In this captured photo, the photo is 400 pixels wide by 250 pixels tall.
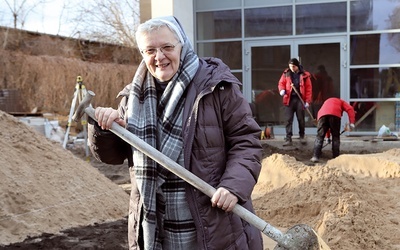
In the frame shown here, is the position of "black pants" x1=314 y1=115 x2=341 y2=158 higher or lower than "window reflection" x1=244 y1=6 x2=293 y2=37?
lower

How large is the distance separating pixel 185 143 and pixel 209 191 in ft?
0.76

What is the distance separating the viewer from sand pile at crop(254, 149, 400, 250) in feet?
16.7

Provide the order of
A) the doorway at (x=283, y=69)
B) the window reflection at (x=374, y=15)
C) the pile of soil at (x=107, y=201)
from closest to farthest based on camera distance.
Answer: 1. the pile of soil at (x=107, y=201)
2. the window reflection at (x=374, y=15)
3. the doorway at (x=283, y=69)

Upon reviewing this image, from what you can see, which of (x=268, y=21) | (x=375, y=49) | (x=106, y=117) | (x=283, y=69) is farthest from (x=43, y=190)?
(x=375, y=49)

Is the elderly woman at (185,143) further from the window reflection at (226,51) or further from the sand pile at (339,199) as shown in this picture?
the window reflection at (226,51)

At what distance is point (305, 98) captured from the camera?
12477mm

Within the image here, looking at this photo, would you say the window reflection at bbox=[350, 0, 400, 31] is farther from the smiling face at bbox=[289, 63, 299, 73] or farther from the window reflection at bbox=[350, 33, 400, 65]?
the smiling face at bbox=[289, 63, 299, 73]

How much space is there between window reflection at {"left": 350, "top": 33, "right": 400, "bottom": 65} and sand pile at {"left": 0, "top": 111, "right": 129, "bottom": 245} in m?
8.84

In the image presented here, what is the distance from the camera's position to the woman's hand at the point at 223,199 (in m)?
2.36

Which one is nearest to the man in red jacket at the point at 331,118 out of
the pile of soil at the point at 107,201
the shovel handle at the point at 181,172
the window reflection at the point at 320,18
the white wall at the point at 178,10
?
the pile of soil at the point at 107,201

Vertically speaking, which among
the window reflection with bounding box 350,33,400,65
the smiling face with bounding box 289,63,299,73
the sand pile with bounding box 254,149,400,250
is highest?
the window reflection with bounding box 350,33,400,65

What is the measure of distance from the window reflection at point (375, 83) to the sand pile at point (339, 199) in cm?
508

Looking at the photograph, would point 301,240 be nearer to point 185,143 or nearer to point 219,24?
point 185,143

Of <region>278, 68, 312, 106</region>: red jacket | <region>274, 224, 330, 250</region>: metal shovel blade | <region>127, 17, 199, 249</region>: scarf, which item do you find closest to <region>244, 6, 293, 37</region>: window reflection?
<region>278, 68, 312, 106</region>: red jacket
